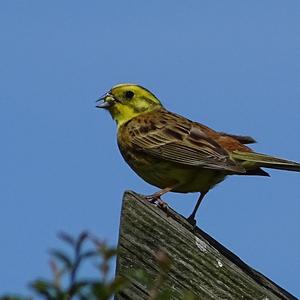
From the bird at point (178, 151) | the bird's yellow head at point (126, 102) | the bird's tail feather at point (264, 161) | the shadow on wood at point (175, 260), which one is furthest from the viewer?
the bird's yellow head at point (126, 102)

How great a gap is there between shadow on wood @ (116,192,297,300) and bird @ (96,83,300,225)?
3.81 meters

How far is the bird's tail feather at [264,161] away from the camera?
7773 mm

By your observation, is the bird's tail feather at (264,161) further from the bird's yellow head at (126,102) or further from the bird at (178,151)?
the bird's yellow head at (126,102)

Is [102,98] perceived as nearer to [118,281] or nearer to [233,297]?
[233,297]

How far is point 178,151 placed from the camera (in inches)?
335

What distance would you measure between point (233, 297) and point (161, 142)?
5530mm

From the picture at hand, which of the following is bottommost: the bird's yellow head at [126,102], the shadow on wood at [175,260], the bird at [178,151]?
the shadow on wood at [175,260]

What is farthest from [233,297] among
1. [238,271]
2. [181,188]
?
[181,188]

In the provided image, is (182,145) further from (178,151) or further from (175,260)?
(175,260)

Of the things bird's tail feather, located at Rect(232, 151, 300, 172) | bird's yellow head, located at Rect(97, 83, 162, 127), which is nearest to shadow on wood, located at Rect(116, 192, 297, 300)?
bird's tail feather, located at Rect(232, 151, 300, 172)

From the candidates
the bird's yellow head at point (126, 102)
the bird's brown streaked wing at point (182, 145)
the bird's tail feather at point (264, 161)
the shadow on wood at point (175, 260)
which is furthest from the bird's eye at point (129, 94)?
the shadow on wood at point (175, 260)

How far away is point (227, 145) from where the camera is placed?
8422 millimetres

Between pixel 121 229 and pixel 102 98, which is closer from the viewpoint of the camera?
pixel 121 229

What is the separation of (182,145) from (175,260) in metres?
5.45
